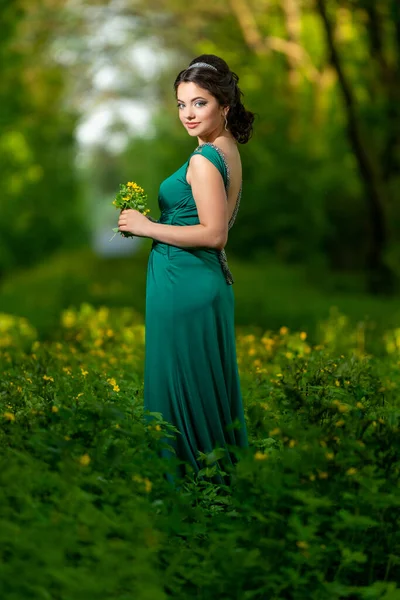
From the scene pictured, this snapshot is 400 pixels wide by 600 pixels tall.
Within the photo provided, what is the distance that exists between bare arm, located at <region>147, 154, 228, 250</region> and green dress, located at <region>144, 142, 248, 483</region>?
98 mm

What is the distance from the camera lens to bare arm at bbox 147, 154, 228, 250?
529cm

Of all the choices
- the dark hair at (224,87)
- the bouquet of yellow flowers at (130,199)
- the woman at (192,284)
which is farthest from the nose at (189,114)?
the bouquet of yellow flowers at (130,199)

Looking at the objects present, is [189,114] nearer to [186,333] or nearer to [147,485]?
[186,333]

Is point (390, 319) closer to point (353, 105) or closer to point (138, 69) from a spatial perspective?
point (353, 105)

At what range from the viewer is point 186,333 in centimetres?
549

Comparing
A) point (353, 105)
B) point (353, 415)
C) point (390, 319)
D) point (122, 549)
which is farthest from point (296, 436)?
point (353, 105)

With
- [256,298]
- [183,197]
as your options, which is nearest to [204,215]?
[183,197]

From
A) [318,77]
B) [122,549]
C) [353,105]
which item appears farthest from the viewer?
[318,77]

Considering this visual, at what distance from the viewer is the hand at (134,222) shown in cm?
547

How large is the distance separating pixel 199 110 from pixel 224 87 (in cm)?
17

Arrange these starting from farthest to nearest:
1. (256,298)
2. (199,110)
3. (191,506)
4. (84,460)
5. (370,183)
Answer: (370,183) → (256,298) → (199,110) → (191,506) → (84,460)

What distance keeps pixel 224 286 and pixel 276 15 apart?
22830 millimetres

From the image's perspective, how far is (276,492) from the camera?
4.51 meters

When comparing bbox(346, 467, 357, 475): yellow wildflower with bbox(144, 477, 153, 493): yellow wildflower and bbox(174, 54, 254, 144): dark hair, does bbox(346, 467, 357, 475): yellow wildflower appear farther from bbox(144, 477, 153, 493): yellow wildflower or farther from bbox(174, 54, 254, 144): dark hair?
bbox(174, 54, 254, 144): dark hair
